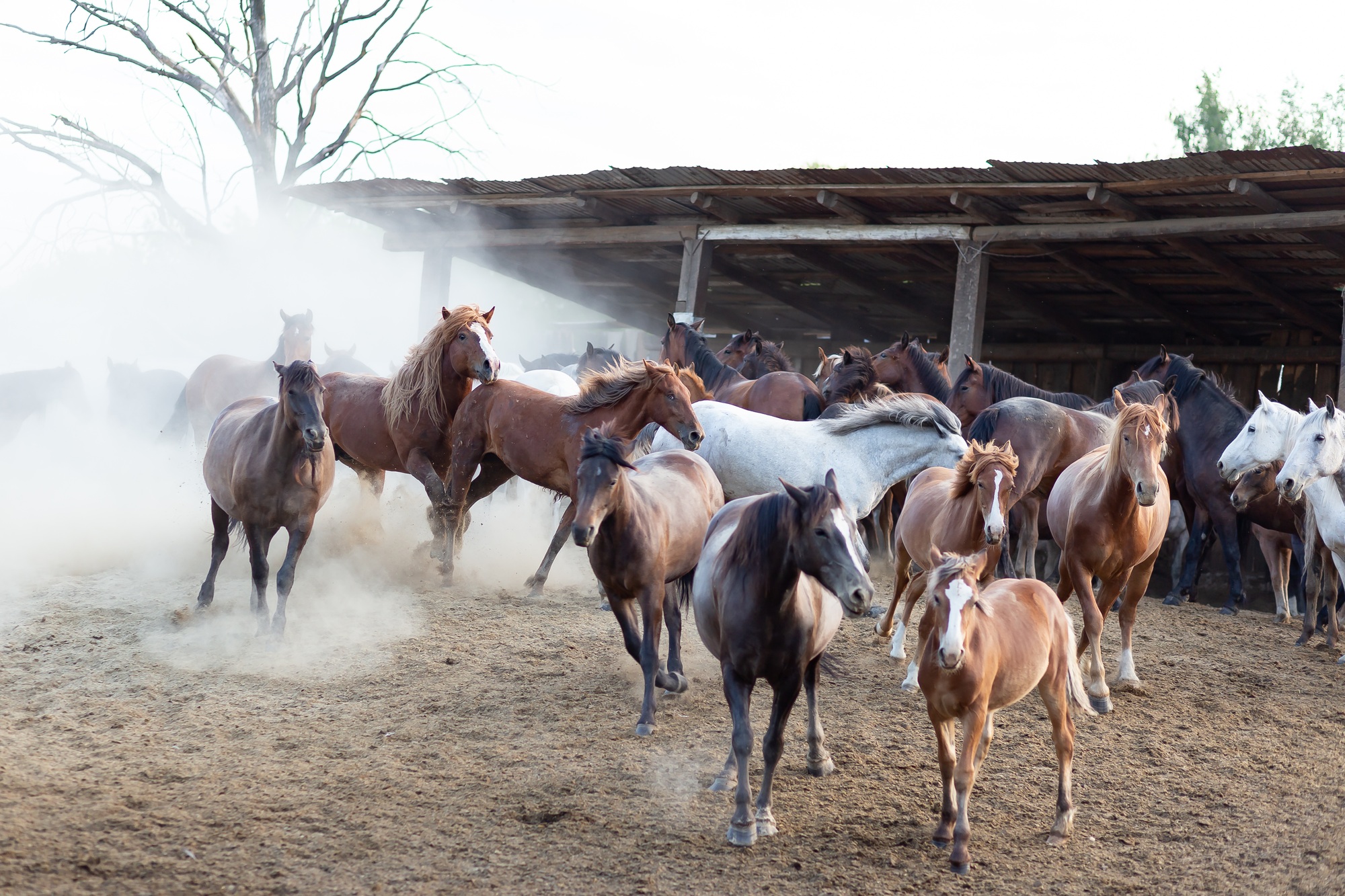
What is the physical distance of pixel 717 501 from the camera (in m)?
6.12

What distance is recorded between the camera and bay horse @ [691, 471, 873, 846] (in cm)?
390

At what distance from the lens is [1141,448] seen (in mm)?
5648

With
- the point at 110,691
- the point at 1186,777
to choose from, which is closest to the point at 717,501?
the point at 1186,777

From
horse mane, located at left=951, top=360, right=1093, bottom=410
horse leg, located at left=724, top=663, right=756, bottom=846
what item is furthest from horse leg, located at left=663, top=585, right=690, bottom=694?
horse mane, located at left=951, top=360, right=1093, bottom=410

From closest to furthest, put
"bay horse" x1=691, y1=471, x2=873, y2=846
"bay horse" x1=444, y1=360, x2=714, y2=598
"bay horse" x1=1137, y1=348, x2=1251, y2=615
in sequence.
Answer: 1. "bay horse" x1=691, y1=471, x2=873, y2=846
2. "bay horse" x1=444, y1=360, x2=714, y2=598
3. "bay horse" x1=1137, y1=348, x2=1251, y2=615

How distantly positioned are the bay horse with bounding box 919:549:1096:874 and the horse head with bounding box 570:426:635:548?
1564mm

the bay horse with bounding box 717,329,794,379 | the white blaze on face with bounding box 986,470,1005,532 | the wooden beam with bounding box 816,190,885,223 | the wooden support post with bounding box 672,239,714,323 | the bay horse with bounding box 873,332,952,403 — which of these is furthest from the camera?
the wooden support post with bounding box 672,239,714,323

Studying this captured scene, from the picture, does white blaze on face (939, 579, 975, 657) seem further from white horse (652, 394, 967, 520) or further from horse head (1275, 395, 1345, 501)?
horse head (1275, 395, 1345, 501)

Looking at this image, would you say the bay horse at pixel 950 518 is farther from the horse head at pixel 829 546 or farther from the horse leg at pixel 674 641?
the horse leg at pixel 674 641

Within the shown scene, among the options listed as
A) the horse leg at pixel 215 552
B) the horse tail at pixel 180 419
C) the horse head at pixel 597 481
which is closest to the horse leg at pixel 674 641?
the horse head at pixel 597 481

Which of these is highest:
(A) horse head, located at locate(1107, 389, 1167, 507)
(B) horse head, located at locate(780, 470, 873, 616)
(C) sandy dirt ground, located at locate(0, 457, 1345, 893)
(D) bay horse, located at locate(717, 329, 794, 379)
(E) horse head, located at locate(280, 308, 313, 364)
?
(D) bay horse, located at locate(717, 329, 794, 379)

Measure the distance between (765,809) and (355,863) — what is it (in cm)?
155

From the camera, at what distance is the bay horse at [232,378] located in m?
11.5

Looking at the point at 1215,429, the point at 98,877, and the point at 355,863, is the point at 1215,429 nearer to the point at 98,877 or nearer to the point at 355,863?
the point at 355,863
